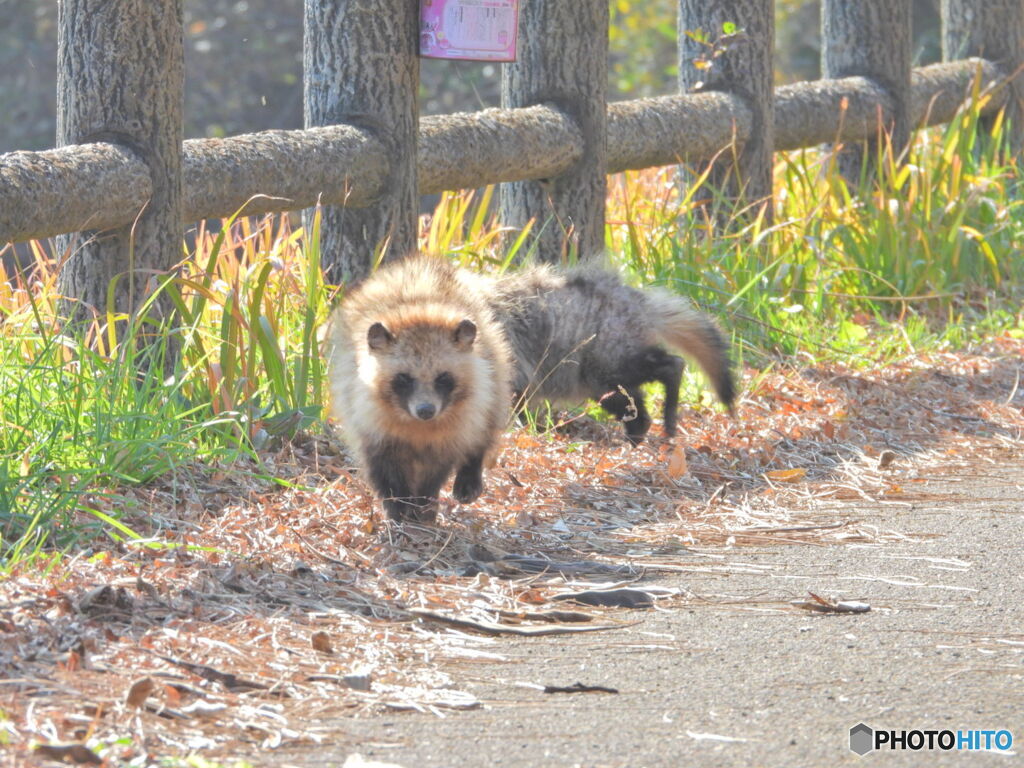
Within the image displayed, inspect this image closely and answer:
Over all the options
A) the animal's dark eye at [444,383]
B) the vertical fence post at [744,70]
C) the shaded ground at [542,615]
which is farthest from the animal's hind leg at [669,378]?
the vertical fence post at [744,70]

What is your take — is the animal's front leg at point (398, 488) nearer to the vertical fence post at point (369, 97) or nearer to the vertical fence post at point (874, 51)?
the vertical fence post at point (369, 97)

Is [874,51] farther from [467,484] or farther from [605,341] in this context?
[467,484]

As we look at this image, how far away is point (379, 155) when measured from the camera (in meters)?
5.62

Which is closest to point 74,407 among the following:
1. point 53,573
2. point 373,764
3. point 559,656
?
point 53,573

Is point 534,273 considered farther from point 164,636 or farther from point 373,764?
point 373,764

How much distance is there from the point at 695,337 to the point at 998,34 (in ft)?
18.4

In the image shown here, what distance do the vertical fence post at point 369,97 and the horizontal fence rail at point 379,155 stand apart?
0.25 feet

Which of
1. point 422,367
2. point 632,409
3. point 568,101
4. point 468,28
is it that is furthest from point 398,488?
point 568,101

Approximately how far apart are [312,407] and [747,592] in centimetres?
178

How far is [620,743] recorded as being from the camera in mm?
2773

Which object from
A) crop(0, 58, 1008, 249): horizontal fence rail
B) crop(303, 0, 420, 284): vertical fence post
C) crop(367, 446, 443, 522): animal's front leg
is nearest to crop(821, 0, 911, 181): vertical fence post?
crop(0, 58, 1008, 249): horizontal fence rail

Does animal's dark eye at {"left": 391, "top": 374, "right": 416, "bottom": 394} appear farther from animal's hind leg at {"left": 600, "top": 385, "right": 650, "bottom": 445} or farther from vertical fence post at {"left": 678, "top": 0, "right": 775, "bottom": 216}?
vertical fence post at {"left": 678, "top": 0, "right": 775, "bottom": 216}

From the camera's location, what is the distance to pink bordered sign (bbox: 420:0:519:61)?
5711 millimetres

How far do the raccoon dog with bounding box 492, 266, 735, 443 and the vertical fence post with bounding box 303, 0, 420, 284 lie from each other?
51 cm
